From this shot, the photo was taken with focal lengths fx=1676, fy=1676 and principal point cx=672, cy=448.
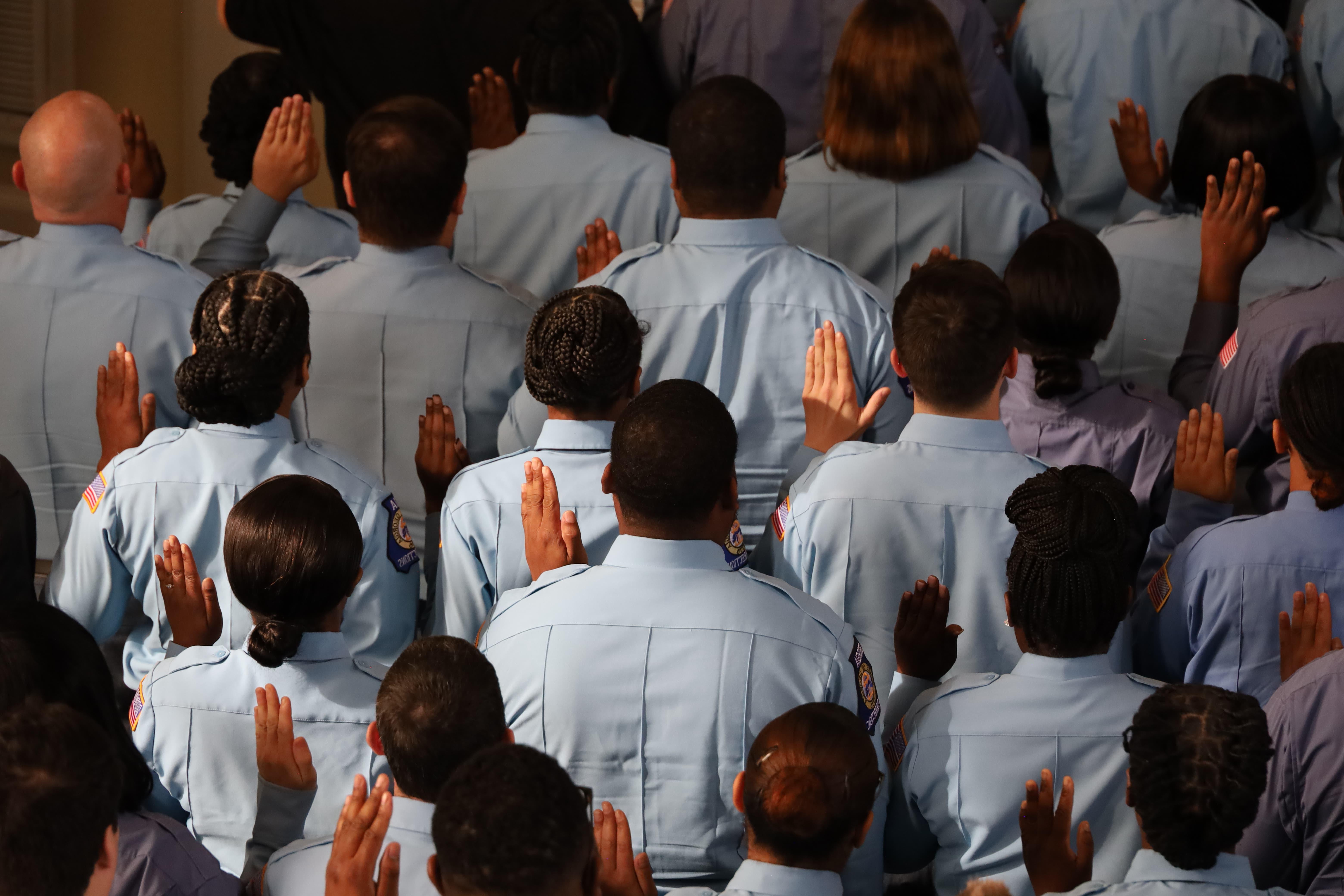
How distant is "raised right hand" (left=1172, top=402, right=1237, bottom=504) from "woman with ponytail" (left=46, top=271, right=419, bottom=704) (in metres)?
1.34

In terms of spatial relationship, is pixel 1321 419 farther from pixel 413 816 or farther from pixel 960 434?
pixel 413 816

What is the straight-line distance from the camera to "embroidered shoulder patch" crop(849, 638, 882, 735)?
228 cm

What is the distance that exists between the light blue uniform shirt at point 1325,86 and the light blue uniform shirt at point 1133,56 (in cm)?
7

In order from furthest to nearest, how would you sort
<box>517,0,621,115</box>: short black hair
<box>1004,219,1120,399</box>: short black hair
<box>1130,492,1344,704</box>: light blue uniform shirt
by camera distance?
<box>517,0,621,115</box>: short black hair < <box>1004,219,1120,399</box>: short black hair < <box>1130,492,1344,704</box>: light blue uniform shirt

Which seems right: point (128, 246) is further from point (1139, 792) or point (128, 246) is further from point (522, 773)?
point (1139, 792)

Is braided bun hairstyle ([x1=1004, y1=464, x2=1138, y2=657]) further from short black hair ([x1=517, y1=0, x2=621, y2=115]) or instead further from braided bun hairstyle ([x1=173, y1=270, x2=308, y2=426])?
short black hair ([x1=517, y1=0, x2=621, y2=115])

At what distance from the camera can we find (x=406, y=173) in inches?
128

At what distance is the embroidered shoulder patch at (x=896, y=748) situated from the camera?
2.36m

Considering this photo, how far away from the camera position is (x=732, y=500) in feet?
7.79

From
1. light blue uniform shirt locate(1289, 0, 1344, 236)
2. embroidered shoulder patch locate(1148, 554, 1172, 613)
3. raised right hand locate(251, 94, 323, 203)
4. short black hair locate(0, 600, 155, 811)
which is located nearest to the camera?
short black hair locate(0, 600, 155, 811)

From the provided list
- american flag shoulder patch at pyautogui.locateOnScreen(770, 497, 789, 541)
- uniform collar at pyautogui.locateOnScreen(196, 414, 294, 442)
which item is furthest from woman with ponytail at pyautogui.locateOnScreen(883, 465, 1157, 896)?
uniform collar at pyautogui.locateOnScreen(196, 414, 294, 442)

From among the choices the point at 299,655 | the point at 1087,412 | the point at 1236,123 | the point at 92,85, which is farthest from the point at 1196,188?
the point at 92,85

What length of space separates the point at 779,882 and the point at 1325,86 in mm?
3058

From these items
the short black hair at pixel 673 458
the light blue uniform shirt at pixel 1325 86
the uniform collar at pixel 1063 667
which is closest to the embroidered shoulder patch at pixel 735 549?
the short black hair at pixel 673 458
